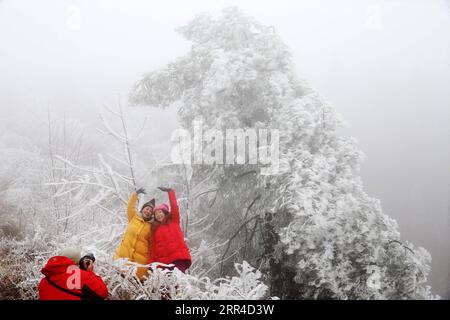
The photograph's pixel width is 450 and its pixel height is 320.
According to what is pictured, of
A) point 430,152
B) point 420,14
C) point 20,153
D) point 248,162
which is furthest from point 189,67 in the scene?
point 430,152

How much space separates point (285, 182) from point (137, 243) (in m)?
2.40

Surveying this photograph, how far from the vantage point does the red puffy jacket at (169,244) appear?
3.88 metres

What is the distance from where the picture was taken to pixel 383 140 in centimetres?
1966

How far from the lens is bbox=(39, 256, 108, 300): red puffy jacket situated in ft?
10.5

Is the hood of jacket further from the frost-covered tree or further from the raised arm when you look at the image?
the frost-covered tree

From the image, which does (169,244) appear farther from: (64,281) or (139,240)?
(64,281)

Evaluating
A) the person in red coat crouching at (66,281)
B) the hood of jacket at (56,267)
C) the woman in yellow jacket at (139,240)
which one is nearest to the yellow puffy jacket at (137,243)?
the woman in yellow jacket at (139,240)

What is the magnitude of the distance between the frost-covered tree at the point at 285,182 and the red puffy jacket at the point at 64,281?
267 centimetres

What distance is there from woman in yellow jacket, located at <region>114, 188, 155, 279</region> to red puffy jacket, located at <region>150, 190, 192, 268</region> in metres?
0.10

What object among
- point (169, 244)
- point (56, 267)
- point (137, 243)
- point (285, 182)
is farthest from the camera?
point (285, 182)

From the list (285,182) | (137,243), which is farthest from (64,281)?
(285,182)

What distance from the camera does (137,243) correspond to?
402 cm
